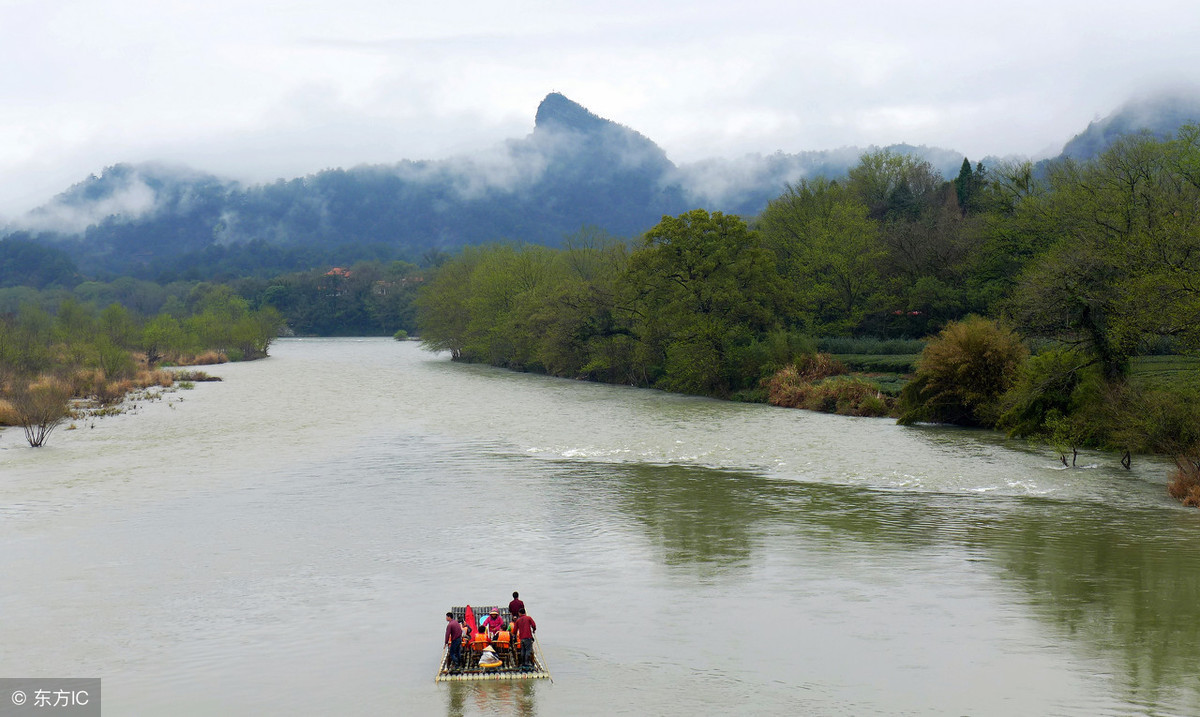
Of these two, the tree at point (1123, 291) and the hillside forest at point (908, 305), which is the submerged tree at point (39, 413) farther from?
the tree at point (1123, 291)

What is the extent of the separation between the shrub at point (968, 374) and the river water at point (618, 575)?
4.20m

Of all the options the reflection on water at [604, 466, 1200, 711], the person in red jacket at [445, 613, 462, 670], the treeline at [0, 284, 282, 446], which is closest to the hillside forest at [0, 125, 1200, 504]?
the treeline at [0, 284, 282, 446]

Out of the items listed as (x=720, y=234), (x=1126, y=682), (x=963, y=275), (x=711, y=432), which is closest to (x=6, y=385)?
(x=711, y=432)

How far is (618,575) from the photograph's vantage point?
Result: 20703mm

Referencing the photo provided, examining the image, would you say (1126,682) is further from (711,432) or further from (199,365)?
(199,365)

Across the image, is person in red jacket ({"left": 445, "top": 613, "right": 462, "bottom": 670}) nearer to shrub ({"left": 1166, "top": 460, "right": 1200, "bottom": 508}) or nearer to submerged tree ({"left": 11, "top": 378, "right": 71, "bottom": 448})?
shrub ({"left": 1166, "top": 460, "right": 1200, "bottom": 508})

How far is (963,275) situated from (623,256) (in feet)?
86.5

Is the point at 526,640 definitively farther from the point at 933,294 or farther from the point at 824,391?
the point at 933,294

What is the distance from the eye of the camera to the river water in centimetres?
1440

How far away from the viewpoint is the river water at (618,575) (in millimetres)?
14398

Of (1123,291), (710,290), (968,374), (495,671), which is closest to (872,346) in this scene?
(710,290)

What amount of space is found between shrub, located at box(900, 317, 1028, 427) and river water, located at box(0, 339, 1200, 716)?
13.8ft

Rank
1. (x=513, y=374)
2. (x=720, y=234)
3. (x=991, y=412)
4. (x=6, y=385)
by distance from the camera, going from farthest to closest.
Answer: (x=513, y=374)
(x=720, y=234)
(x=6, y=385)
(x=991, y=412)

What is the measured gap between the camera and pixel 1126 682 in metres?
14.3
